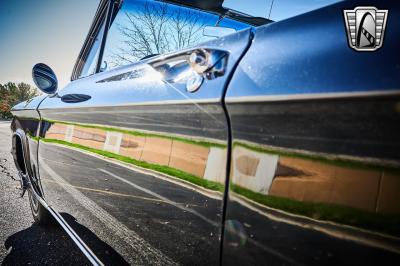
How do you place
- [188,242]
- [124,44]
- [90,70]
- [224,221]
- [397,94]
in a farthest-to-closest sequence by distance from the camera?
1. [90,70]
2. [124,44]
3. [188,242]
4. [224,221]
5. [397,94]

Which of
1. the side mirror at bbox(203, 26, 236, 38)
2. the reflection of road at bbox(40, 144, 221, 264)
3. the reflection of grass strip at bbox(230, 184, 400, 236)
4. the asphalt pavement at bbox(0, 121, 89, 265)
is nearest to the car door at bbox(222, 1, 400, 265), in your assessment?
the reflection of grass strip at bbox(230, 184, 400, 236)

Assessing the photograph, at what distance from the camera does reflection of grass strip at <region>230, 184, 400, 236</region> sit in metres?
0.59

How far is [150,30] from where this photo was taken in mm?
1888

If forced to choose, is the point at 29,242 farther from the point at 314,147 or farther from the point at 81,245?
the point at 314,147

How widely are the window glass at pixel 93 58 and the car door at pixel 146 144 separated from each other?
0.06m

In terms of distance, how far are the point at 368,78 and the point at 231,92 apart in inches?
15.0

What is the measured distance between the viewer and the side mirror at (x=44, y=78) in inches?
99.0

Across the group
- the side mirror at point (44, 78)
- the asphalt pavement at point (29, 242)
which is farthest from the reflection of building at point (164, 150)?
the asphalt pavement at point (29, 242)

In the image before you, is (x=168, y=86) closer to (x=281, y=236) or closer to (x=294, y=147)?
(x=294, y=147)

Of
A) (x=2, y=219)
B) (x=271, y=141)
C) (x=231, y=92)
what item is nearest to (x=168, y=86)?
(x=231, y=92)

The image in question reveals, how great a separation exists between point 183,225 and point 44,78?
2.31 meters

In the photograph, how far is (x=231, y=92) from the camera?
87cm

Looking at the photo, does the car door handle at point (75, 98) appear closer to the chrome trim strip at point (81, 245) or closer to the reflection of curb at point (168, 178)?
the reflection of curb at point (168, 178)

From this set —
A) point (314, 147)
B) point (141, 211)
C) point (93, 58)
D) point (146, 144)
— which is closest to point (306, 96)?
point (314, 147)
